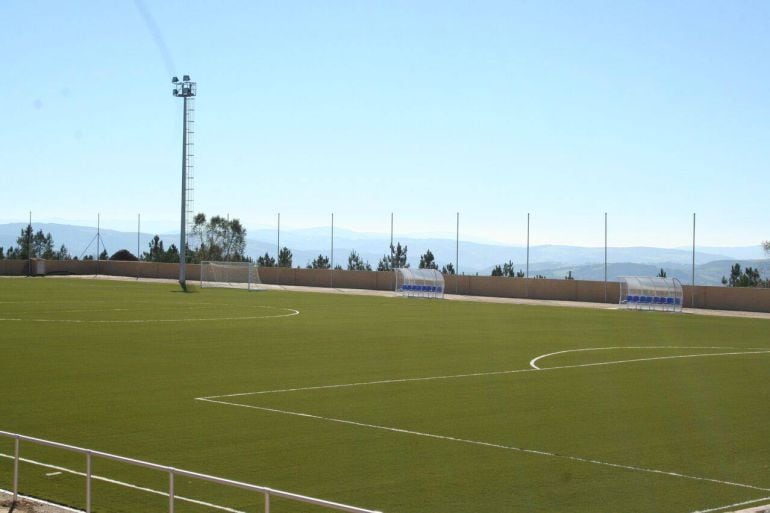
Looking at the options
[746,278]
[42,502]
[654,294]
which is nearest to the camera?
[42,502]

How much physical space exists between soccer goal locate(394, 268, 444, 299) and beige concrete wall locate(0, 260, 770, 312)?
178 inches

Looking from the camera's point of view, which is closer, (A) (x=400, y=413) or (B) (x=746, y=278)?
(A) (x=400, y=413)

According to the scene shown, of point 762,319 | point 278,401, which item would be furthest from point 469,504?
point 762,319

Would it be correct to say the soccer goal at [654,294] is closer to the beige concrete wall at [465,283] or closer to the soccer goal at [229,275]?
the beige concrete wall at [465,283]

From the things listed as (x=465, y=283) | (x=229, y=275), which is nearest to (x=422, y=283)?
(x=465, y=283)

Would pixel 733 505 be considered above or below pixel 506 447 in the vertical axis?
below

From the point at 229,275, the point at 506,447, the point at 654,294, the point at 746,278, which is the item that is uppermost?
the point at 746,278

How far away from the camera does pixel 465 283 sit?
73.3 meters

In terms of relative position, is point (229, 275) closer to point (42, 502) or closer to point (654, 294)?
point (654, 294)

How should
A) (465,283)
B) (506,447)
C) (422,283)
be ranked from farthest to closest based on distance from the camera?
(465,283) → (422,283) → (506,447)

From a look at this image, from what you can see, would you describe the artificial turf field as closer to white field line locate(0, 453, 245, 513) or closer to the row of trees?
white field line locate(0, 453, 245, 513)

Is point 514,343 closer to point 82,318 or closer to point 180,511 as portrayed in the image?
point 82,318

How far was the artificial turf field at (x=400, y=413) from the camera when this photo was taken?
44.5ft

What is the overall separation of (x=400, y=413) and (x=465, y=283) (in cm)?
5400
